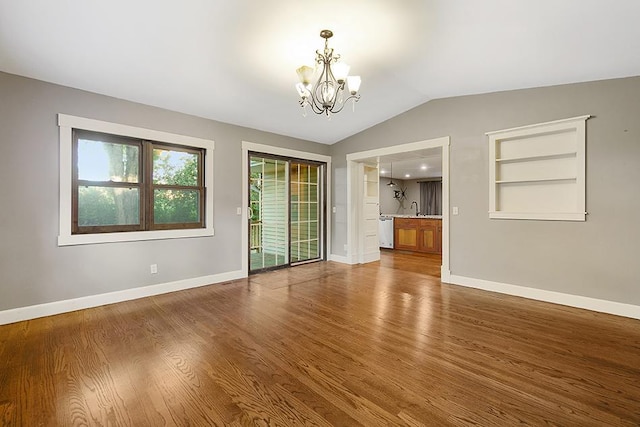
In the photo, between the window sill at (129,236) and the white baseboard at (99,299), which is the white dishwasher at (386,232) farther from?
the window sill at (129,236)

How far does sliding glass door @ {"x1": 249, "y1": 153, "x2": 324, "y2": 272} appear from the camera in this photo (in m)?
5.09

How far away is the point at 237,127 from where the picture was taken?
15.1 ft

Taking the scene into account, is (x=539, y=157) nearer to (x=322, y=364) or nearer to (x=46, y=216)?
(x=322, y=364)

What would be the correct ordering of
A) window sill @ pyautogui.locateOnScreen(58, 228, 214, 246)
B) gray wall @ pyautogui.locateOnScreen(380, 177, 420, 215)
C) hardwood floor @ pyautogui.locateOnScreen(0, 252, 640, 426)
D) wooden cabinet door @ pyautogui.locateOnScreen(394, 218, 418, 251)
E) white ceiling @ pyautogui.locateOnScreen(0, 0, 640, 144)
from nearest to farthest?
hardwood floor @ pyautogui.locateOnScreen(0, 252, 640, 426), white ceiling @ pyautogui.locateOnScreen(0, 0, 640, 144), window sill @ pyautogui.locateOnScreen(58, 228, 214, 246), wooden cabinet door @ pyautogui.locateOnScreen(394, 218, 418, 251), gray wall @ pyautogui.locateOnScreen(380, 177, 420, 215)

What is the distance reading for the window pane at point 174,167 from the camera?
390cm

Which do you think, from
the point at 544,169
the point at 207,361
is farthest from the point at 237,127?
the point at 544,169

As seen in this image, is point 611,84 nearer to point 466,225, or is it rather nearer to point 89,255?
point 466,225

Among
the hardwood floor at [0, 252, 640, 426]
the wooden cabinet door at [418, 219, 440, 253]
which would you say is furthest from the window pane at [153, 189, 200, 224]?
the wooden cabinet door at [418, 219, 440, 253]

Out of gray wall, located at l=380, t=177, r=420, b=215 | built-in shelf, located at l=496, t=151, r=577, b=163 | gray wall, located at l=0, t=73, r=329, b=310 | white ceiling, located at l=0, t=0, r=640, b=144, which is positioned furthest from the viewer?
gray wall, located at l=380, t=177, r=420, b=215

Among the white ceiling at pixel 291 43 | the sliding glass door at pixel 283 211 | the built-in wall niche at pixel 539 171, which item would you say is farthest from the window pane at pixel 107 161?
the built-in wall niche at pixel 539 171

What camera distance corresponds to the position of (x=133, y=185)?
12.0 feet

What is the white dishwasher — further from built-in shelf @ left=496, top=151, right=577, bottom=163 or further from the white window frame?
the white window frame

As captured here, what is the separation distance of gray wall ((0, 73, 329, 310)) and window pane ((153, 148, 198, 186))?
34 cm

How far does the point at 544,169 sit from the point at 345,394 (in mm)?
3767
